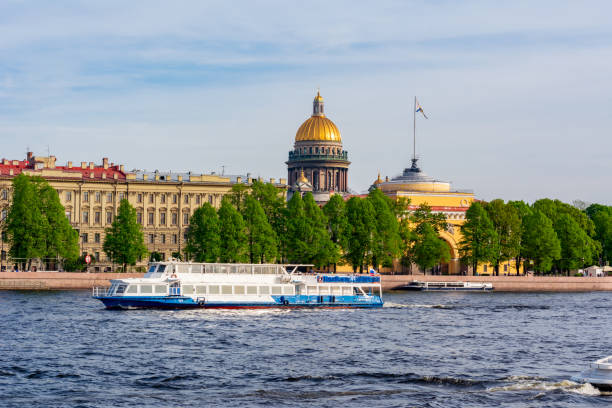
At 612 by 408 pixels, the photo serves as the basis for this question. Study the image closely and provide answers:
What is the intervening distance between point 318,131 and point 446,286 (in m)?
60.2

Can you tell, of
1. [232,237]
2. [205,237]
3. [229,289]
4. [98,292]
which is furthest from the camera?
[205,237]

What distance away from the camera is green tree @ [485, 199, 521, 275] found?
108 m

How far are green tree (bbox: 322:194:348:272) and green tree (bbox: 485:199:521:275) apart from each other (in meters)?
16.9

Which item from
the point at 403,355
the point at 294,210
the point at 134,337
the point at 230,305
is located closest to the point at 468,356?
the point at 403,355

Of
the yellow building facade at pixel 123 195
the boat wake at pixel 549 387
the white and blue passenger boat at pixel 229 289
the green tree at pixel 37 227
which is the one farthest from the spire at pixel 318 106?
the boat wake at pixel 549 387

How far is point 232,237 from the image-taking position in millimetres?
93812

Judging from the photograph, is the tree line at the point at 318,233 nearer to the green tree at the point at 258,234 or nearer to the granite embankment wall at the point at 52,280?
the green tree at the point at 258,234

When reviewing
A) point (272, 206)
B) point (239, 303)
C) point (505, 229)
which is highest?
point (272, 206)

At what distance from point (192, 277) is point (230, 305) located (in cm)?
303

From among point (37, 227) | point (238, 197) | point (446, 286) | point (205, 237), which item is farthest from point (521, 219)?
point (37, 227)

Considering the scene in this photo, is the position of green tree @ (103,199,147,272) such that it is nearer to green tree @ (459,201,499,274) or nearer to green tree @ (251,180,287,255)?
green tree @ (251,180,287,255)

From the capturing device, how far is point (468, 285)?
337ft

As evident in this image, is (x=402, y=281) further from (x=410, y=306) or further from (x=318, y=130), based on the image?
(x=318, y=130)

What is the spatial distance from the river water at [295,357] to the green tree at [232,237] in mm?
24711
